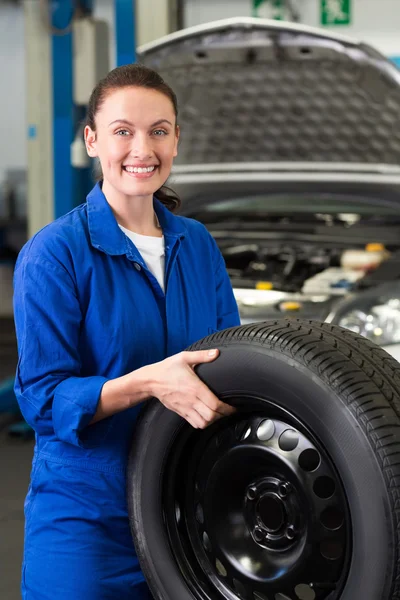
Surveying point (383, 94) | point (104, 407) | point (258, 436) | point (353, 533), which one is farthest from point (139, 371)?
point (383, 94)

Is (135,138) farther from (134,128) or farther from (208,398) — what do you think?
(208,398)

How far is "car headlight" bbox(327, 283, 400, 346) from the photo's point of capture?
110 inches

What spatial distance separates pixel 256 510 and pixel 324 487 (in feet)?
0.43

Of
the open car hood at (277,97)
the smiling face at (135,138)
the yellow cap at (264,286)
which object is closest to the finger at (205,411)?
the smiling face at (135,138)

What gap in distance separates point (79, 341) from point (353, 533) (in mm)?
569

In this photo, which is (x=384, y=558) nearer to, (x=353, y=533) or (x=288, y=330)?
(x=353, y=533)

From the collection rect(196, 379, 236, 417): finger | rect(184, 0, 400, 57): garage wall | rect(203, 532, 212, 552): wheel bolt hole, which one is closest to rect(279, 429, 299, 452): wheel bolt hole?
rect(196, 379, 236, 417): finger

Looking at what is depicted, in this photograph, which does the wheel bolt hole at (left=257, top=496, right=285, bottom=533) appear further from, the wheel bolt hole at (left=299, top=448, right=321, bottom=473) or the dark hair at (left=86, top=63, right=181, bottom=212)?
the dark hair at (left=86, top=63, right=181, bottom=212)

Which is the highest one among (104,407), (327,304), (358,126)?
(358,126)

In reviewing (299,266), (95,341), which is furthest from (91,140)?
(299,266)

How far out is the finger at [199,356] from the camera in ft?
4.27

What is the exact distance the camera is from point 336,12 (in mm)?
10992

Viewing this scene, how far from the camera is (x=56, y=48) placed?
374cm

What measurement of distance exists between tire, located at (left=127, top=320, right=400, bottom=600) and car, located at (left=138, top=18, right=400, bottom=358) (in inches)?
60.5
